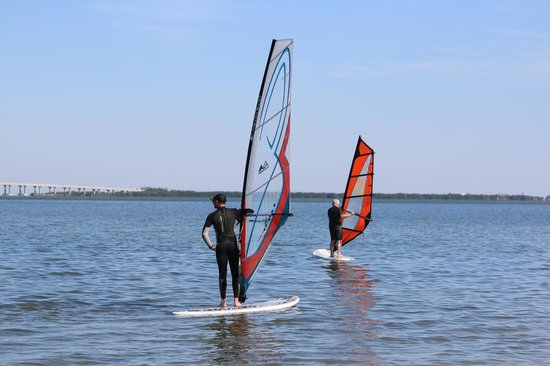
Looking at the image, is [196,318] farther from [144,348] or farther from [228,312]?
[144,348]

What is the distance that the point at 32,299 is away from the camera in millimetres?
15445

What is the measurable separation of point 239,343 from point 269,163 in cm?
297

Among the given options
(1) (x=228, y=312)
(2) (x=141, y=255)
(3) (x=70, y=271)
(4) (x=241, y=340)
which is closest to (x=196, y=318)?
(1) (x=228, y=312)

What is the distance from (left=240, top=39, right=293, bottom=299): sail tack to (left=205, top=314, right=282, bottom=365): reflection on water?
3.34 ft

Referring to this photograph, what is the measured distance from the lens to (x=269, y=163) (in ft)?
42.7

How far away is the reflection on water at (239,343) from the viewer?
10.5 meters

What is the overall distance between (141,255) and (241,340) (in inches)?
650

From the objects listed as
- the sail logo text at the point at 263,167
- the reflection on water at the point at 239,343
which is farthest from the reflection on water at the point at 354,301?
the sail logo text at the point at 263,167

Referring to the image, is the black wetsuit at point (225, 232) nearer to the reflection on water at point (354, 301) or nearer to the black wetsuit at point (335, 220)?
the reflection on water at point (354, 301)

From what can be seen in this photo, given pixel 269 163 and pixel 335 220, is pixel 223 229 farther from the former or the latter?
pixel 335 220

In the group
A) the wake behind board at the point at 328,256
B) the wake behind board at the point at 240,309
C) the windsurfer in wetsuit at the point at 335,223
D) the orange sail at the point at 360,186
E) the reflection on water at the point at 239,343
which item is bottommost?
the reflection on water at the point at 239,343

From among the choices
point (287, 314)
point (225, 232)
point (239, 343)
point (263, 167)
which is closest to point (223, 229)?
point (225, 232)

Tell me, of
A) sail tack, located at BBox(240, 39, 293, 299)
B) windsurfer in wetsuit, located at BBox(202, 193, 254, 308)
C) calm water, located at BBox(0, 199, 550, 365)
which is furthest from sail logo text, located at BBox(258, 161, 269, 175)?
calm water, located at BBox(0, 199, 550, 365)

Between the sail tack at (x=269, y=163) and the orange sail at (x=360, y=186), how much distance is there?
1362 centimetres
